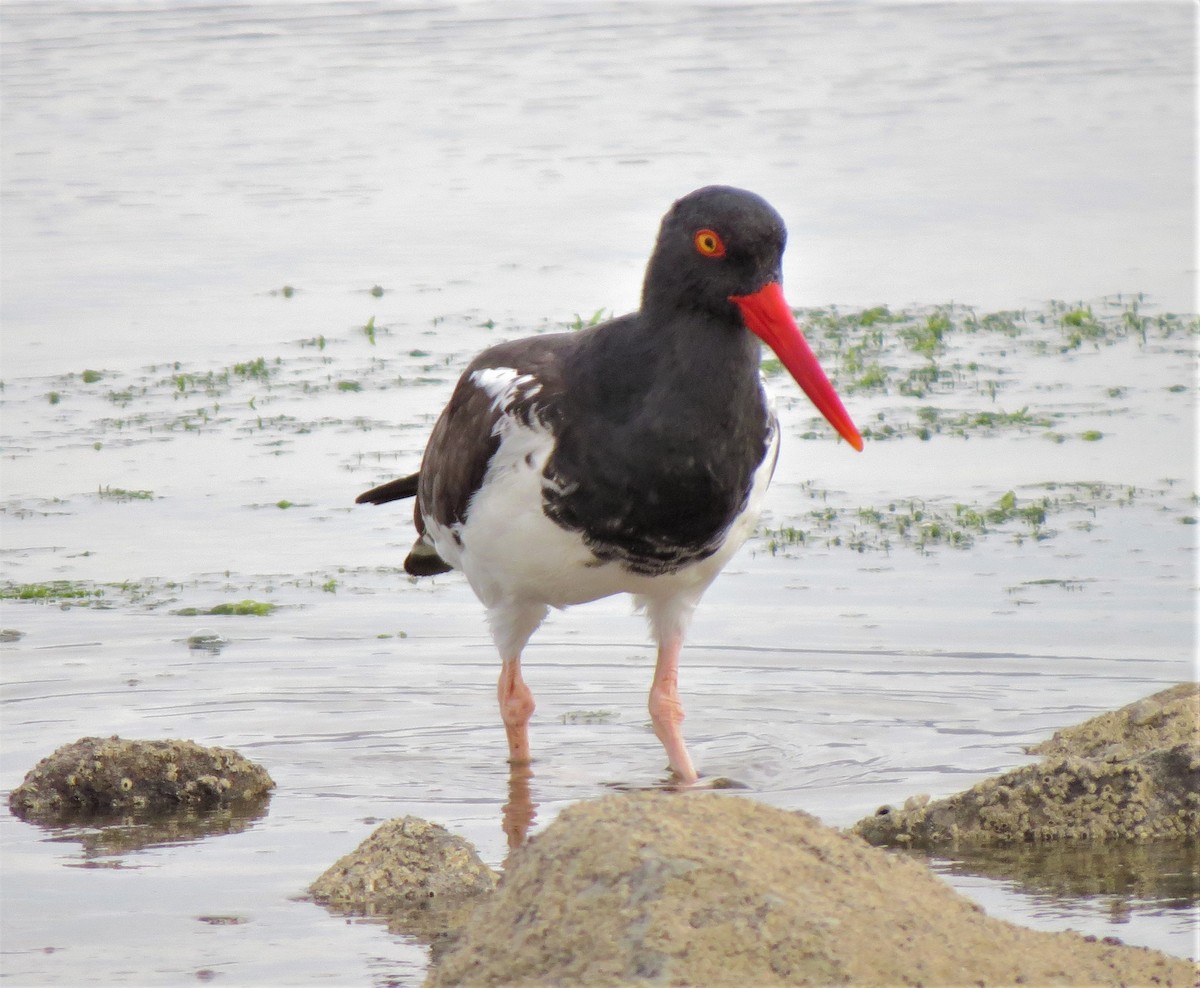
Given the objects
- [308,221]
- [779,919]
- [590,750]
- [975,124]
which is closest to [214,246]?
[308,221]

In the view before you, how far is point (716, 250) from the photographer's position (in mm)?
5324

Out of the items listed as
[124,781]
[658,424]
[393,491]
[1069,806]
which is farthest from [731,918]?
[393,491]

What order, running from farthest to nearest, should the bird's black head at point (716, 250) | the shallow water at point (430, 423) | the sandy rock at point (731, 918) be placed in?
the shallow water at point (430, 423), the bird's black head at point (716, 250), the sandy rock at point (731, 918)

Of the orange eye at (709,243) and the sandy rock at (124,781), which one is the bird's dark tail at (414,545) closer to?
the sandy rock at (124,781)

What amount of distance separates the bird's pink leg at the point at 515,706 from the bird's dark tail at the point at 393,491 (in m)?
0.89

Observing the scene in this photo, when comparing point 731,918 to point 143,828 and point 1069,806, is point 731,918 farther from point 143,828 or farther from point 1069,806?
point 143,828

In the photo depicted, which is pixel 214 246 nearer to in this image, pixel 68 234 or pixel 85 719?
pixel 68 234

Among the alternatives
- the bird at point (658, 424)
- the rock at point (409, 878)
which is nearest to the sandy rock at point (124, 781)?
the rock at point (409, 878)

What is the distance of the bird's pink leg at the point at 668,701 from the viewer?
6.02 m

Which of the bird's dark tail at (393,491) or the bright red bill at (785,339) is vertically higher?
the bright red bill at (785,339)

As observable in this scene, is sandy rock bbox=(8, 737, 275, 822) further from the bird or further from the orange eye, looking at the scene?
the orange eye

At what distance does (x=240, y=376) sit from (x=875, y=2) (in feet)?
42.0

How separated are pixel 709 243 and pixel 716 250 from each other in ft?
0.09

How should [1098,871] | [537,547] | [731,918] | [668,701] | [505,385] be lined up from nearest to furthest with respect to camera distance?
[731,918] < [1098,871] < [537,547] < [505,385] < [668,701]
